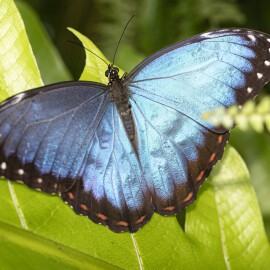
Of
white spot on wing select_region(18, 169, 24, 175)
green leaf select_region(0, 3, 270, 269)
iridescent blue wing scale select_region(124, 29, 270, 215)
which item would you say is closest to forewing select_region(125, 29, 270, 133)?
iridescent blue wing scale select_region(124, 29, 270, 215)

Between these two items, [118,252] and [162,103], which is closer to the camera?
[118,252]

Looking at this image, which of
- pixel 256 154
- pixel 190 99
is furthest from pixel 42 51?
pixel 256 154

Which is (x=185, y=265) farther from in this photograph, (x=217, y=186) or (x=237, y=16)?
(x=237, y=16)

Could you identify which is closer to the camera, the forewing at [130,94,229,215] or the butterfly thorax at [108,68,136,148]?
the forewing at [130,94,229,215]

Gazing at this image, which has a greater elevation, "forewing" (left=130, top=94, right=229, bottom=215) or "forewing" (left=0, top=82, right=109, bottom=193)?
"forewing" (left=0, top=82, right=109, bottom=193)

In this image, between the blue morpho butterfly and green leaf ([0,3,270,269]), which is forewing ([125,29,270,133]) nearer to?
the blue morpho butterfly

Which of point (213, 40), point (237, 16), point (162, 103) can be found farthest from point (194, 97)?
point (237, 16)
